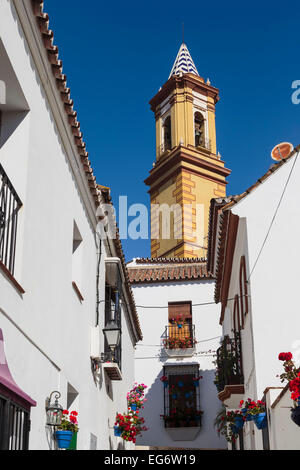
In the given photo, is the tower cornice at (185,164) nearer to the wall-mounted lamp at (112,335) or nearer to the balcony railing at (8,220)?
the wall-mounted lamp at (112,335)

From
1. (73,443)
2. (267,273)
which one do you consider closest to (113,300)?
(267,273)

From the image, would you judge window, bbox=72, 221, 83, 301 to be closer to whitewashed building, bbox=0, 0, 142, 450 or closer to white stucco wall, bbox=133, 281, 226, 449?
whitewashed building, bbox=0, 0, 142, 450

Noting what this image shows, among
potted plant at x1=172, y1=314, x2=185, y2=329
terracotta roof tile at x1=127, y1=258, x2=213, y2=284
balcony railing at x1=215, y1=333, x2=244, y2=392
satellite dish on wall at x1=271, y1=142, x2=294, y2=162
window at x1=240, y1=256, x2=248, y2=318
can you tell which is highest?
terracotta roof tile at x1=127, y1=258, x2=213, y2=284

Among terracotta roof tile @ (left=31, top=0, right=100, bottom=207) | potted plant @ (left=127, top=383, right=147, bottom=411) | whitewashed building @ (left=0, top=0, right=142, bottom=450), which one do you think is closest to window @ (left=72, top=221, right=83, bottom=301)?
whitewashed building @ (left=0, top=0, right=142, bottom=450)

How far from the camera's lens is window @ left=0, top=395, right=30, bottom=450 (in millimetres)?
5328

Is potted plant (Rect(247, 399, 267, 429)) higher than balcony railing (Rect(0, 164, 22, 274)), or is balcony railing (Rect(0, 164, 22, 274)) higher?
balcony railing (Rect(0, 164, 22, 274))

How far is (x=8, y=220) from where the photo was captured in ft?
20.0

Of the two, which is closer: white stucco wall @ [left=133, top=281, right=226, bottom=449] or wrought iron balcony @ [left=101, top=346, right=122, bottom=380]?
wrought iron balcony @ [left=101, top=346, right=122, bottom=380]

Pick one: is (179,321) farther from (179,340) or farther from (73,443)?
(73,443)

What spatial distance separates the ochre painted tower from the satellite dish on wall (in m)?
17.7

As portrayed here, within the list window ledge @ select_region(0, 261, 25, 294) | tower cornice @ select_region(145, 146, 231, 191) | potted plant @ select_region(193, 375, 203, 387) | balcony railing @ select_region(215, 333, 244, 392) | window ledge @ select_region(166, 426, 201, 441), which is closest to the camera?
window ledge @ select_region(0, 261, 25, 294)

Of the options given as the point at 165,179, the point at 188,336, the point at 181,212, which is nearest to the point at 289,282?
the point at 188,336

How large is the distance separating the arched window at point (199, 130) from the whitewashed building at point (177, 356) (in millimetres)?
11514

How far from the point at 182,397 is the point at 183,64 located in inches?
846
